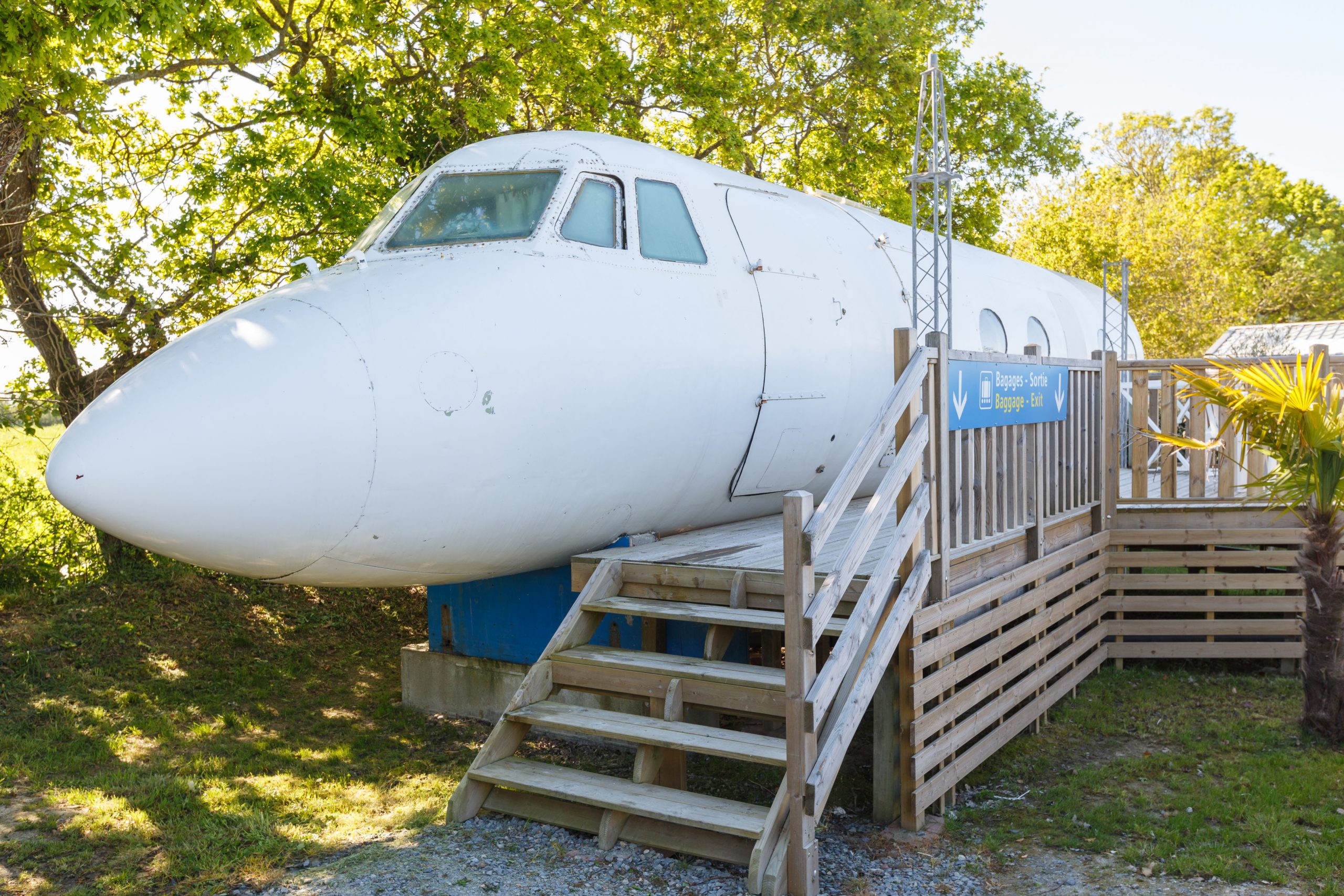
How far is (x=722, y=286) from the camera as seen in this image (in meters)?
6.89

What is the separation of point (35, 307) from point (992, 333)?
9.55 metres

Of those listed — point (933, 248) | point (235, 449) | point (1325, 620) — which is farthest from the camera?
point (933, 248)

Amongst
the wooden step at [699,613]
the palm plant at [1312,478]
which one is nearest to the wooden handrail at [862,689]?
Result: the wooden step at [699,613]

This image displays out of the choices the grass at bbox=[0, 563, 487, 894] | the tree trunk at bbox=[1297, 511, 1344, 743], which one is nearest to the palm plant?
the tree trunk at bbox=[1297, 511, 1344, 743]

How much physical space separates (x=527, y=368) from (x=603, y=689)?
176cm

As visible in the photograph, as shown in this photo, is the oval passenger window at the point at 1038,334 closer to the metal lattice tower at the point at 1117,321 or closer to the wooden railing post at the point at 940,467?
the metal lattice tower at the point at 1117,321

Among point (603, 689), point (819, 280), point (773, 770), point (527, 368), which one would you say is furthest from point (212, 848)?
point (819, 280)

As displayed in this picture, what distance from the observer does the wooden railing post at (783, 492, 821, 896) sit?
181 inches

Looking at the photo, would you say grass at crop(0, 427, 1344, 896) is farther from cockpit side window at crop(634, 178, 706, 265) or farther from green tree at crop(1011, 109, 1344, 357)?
green tree at crop(1011, 109, 1344, 357)

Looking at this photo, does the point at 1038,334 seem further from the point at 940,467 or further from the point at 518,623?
the point at 518,623

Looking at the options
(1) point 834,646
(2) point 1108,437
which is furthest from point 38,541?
(2) point 1108,437

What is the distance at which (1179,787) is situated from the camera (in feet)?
21.1

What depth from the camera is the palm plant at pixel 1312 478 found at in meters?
6.84

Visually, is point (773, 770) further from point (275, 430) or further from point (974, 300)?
point (974, 300)
